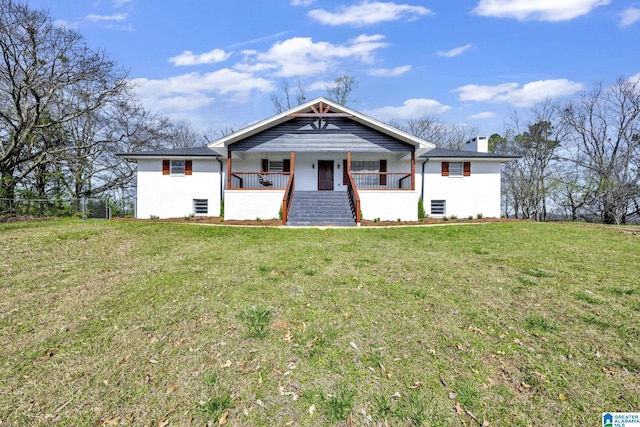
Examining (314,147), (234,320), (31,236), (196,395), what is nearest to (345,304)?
(234,320)

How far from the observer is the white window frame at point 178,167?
16359mm

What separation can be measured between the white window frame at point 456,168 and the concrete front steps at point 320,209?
6.46 metres

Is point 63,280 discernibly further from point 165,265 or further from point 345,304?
point 345,304

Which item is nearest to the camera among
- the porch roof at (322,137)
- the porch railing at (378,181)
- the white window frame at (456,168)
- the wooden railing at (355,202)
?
the wooden railing at (355,202)

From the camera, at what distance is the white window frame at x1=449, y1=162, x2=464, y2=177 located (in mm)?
16797

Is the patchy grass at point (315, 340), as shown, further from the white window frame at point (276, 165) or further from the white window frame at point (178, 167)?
the white window frame at point (276, 165)

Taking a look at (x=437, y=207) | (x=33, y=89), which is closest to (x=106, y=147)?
(x=33, y=89)

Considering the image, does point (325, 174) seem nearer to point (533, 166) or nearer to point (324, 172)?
point (324, 172)

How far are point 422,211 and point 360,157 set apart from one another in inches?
175

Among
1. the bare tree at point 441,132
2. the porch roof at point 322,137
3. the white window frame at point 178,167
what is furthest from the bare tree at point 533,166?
the white window frame at point 178,167

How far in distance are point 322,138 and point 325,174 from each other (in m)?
2.59

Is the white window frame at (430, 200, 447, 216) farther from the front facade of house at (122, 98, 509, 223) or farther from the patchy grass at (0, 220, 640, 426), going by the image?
the patchy grass at (0, 220, 640, 426)

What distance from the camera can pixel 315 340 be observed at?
3406mm

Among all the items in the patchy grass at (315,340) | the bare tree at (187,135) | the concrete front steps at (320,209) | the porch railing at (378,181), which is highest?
the bare tree at (187,135)
